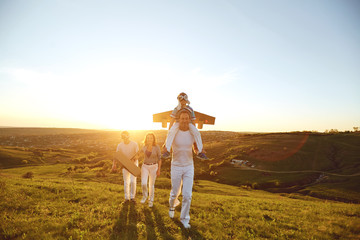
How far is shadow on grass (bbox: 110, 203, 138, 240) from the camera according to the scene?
19.1ft

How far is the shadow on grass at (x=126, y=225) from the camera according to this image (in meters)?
5.83

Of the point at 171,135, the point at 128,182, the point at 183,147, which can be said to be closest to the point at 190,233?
the point at 183,147

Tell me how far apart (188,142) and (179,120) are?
84 cm

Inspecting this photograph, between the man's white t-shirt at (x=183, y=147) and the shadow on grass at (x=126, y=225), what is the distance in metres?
2.58

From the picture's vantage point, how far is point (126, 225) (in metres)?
6.55

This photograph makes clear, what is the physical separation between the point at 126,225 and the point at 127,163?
108 inches

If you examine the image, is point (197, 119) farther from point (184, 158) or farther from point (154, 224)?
point (154, 224)

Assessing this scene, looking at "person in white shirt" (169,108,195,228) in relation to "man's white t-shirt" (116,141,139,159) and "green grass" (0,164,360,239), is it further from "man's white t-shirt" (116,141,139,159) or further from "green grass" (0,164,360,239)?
"man's white t-shirt" (116,141,139,159)

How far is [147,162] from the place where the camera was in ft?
29.7

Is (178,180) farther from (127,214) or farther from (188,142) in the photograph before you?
(127,214)

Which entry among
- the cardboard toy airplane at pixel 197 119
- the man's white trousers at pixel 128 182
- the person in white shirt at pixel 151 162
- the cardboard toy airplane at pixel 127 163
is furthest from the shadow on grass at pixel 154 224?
the cardboard toy airplane at pixel 197 119

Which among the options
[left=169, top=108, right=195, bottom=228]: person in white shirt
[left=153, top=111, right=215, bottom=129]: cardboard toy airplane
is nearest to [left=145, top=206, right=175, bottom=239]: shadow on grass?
[left=169, top=108, right=195, bottom=228]: person in white shirt

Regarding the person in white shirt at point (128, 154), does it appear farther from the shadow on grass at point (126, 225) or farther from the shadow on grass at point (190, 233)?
the shadow on grass at point (190, 233)

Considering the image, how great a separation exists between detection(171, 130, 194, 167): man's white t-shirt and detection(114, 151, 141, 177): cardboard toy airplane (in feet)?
9.50
